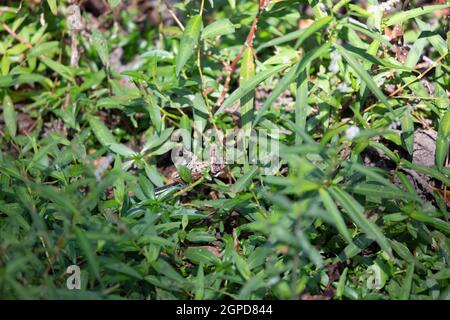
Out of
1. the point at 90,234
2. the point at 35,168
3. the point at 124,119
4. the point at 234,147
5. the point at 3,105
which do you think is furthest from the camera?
the point at 124,119

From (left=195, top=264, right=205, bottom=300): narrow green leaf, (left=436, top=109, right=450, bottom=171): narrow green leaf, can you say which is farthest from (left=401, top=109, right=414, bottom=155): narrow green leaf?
(left=195, top=264, right=205, bottom=300): narrow green leaf

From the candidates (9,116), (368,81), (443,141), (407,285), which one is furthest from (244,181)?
(9,116)

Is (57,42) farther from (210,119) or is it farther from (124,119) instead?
(210,119)

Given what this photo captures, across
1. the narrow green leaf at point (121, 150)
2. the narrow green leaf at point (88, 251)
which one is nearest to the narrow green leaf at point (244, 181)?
the narrow green leaf at point (121, 150)

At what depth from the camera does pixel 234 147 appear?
9.89ft

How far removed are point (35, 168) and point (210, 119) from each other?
0.90 meters

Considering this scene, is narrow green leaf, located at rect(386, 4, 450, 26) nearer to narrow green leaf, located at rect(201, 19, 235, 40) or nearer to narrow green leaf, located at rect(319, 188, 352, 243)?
narrow green leaf, located at rect(201, 19, 235, 40)

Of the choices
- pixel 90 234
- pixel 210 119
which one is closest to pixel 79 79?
pixel 210 119

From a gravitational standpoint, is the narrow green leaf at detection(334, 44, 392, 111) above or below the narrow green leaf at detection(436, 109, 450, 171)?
above

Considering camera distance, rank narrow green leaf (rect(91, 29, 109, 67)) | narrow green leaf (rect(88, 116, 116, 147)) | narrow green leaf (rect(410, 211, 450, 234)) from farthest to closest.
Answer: narrow green leaf (rect(91, 29, 109, 67)) → narrow green leaf (rect(88, 116, 116, 147)) → narrow green leaf (rect(410, 211, 450, 234))

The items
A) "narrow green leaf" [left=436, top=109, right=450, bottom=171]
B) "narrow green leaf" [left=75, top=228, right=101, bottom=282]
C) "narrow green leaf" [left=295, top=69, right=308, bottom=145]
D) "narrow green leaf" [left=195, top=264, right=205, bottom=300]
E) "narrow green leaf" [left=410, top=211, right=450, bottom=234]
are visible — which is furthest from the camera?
"narrow green leaf" [left=436, top=109, right=450, bottom=171]

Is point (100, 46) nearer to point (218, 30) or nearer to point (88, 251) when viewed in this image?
point (218, 30)

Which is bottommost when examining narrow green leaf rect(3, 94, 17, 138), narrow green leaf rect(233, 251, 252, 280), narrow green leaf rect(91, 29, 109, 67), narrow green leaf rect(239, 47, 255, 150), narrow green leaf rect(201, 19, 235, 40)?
narrow green leaf rect(233, 251, 252, 280)

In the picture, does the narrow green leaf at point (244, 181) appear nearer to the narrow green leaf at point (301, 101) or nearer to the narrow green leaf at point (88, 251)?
the narrow green leaf at point (301, 101)
